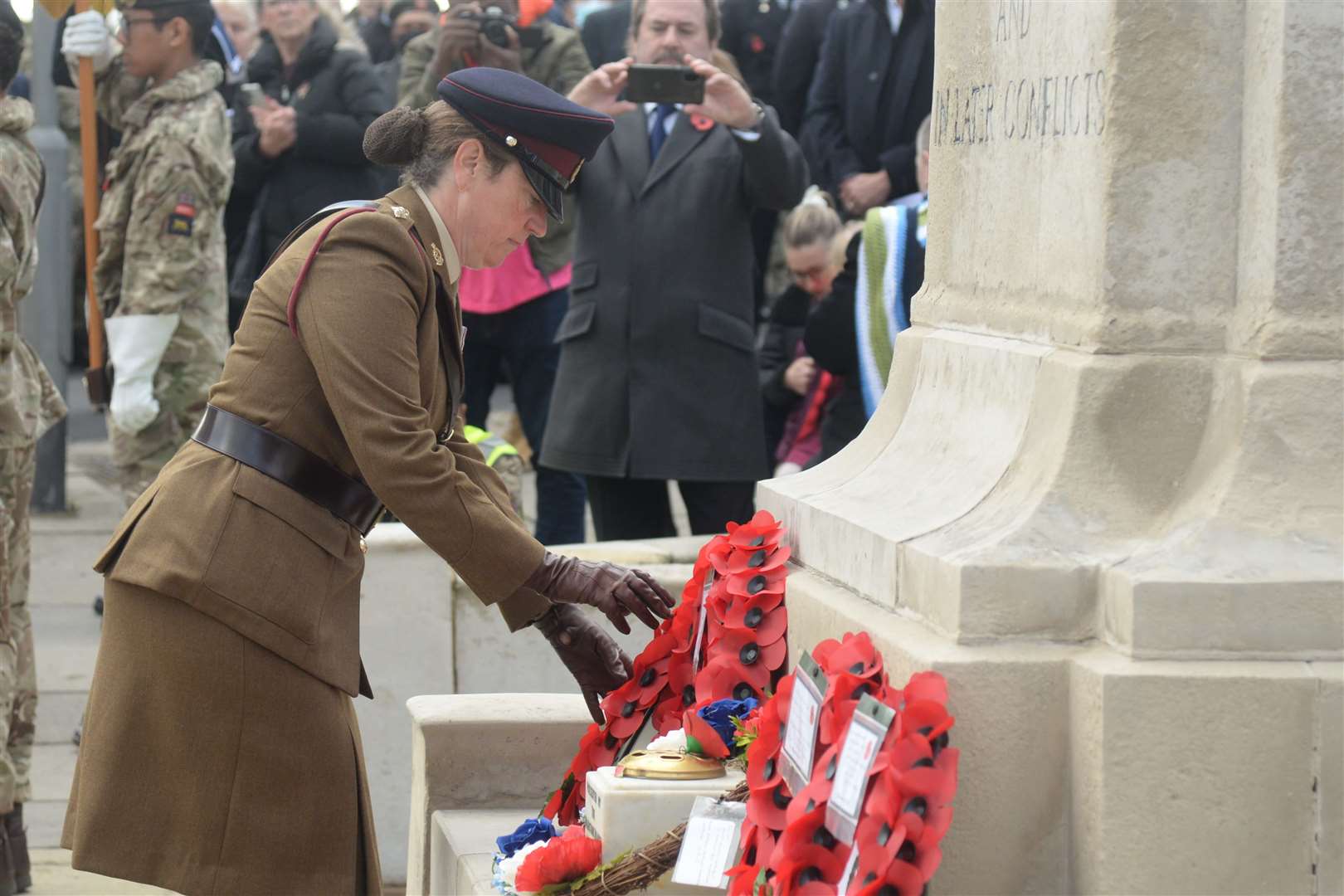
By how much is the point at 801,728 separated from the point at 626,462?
2658 millimetres

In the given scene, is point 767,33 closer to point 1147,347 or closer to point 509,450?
point 509,450

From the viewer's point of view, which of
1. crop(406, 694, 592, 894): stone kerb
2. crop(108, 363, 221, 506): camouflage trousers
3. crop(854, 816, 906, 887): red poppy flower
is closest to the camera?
crop(854, 816, 906, 887): red poppy flower

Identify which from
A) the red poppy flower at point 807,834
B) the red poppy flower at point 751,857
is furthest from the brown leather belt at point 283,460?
the red poppy flower at point 807,834

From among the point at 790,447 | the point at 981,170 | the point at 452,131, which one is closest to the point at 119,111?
the point at 790,447

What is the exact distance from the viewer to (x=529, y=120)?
307 centimetres

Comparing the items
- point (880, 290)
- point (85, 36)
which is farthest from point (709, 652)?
point (85, 36)

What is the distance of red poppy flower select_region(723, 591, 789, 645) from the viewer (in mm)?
3176

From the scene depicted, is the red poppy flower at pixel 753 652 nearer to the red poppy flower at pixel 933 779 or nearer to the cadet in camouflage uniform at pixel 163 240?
the red poppy flower at pixel 933 779

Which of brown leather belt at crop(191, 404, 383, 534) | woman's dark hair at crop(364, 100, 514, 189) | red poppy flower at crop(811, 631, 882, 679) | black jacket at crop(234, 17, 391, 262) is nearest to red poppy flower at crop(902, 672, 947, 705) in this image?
red poppy flower at crop(811, 631, 882, 679)

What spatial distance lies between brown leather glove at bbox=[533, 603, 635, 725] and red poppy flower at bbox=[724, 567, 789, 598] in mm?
241

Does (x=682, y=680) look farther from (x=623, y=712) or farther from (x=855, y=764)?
(x=855, y=764)

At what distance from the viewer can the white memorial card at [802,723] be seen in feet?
8.39

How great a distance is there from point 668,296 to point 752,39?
3851 millimetres

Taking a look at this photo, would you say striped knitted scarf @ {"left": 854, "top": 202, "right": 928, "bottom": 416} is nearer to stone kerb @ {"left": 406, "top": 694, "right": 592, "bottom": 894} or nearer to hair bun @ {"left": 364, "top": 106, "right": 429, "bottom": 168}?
stone kerb @ {"left": 406, "top": 694, "right": 592, "bottom": 894}
